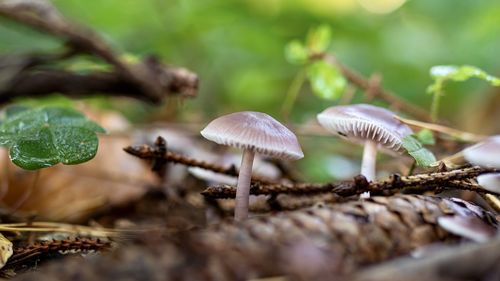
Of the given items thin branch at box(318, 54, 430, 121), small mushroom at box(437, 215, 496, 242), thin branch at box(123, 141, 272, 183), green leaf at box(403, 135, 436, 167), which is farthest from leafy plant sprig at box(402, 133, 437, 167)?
thin branch at box(318, 54, 430, 121)

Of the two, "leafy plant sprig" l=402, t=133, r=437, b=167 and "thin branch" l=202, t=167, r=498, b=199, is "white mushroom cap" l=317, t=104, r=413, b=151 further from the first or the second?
"thin branch" l=202, t=167, r=498, b=199

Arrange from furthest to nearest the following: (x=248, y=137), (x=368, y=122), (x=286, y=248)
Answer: (x=368, y=122) < (x=248, y=137) < (x=286, y=248)

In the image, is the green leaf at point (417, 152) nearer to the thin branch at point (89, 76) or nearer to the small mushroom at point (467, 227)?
the small mushroom at point (467, 227)

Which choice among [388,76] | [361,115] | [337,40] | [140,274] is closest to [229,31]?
[337,40]

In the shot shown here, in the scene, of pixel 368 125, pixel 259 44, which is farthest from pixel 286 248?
pixel 259 44

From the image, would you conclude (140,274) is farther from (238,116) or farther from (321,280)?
(238,116)

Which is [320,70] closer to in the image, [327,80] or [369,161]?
[327,80]
